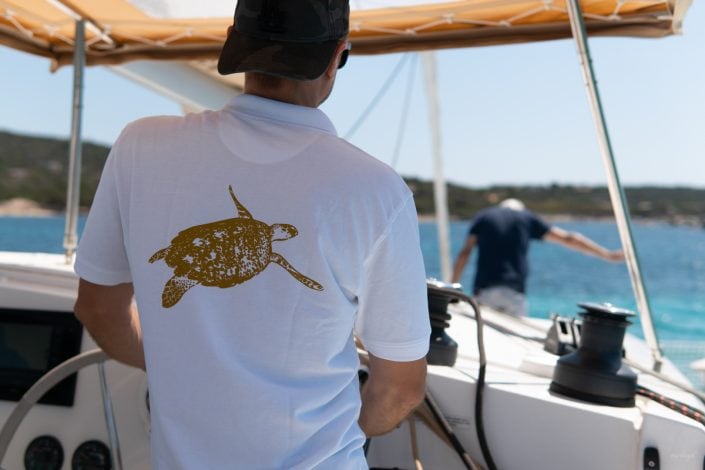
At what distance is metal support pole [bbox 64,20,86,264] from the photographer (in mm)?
2410

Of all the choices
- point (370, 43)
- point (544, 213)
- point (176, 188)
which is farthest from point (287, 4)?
point (544, 213)

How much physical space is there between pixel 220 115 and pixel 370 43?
1338 millimetres

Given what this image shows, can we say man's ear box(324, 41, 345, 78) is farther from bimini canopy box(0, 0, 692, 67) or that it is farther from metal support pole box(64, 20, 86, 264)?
metal support pole box(64, 20, 86, 264)

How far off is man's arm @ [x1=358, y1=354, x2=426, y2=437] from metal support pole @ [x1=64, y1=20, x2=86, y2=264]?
1485 millimetres

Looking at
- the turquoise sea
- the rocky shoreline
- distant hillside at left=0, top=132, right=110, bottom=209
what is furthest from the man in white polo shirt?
distant hillside at left=0, top=132, right=110, bottom=209

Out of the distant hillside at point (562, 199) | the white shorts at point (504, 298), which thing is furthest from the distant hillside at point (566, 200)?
the white shorts at point (504, 298)

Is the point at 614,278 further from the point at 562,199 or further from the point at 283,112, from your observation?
the point at 283,112

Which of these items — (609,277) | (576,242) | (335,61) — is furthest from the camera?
(609,277)

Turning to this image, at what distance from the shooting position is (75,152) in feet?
8.21

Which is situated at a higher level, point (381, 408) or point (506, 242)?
point (381, 408)

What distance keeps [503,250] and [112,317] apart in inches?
169

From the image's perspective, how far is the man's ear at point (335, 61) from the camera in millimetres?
1051

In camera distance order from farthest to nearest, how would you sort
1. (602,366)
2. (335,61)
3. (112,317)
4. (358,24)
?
(358,24) < (602,366) < (112,317) < (335,61)

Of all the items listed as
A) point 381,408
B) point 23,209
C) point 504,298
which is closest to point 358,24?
point 381,408
